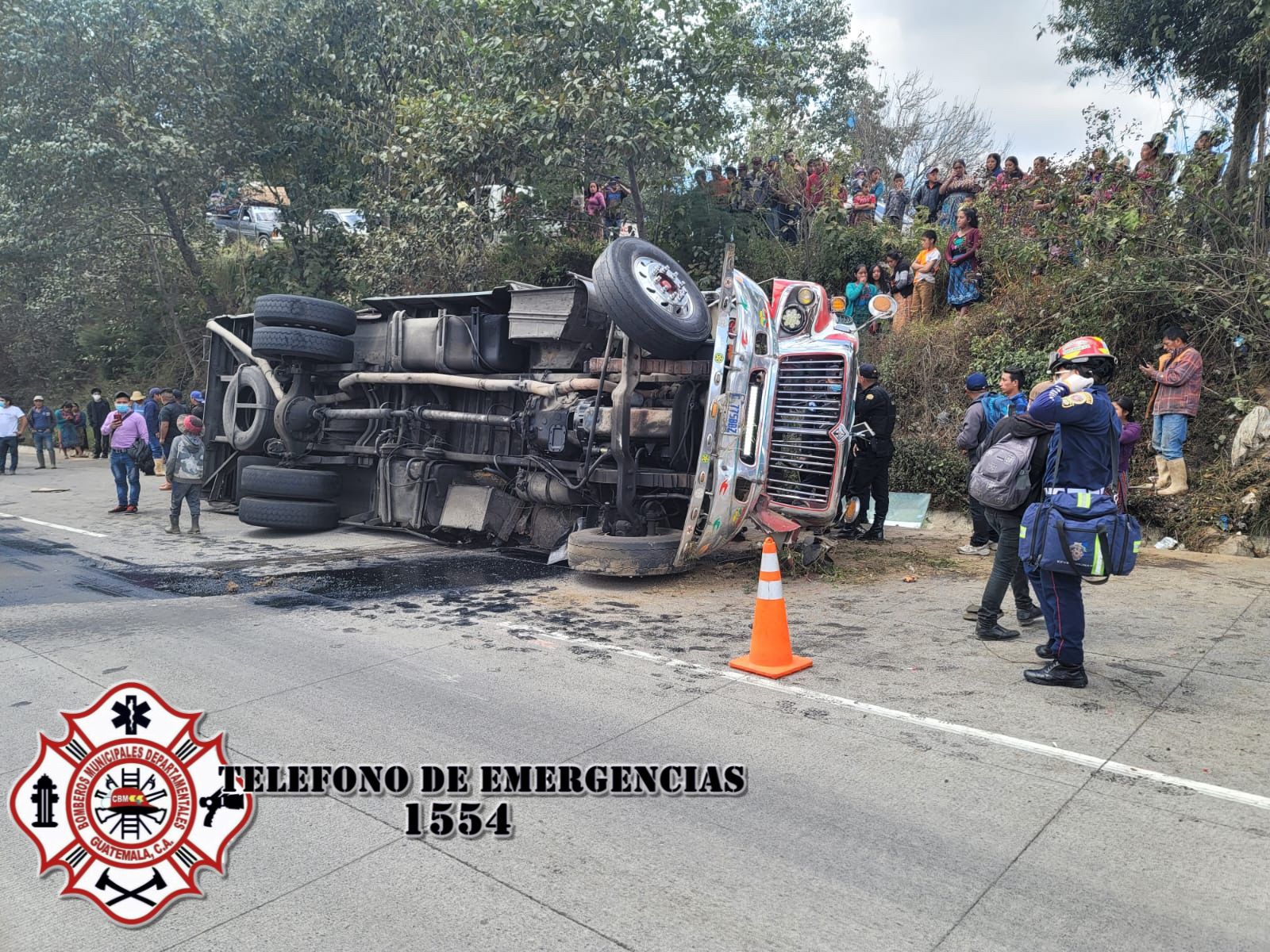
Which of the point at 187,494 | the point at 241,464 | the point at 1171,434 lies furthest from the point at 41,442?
the point at 1171,434

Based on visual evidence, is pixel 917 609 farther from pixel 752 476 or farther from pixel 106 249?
pixel 106 249

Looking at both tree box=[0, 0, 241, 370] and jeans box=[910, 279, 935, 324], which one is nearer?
jeans box=[910, 279, 935, 324]

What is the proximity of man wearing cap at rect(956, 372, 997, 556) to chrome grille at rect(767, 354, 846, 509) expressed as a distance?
125 cm

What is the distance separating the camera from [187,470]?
1025 cm

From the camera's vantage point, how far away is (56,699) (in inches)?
183

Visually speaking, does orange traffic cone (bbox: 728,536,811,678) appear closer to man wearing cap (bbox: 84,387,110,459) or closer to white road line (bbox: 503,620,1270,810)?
white road line (bbox: 503,620,1270,810)

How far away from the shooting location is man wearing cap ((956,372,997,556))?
25.7 ft

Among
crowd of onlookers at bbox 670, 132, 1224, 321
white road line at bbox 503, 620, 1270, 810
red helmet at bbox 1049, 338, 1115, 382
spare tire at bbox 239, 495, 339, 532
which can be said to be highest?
crowd of onlookers at bbox 670, 132, 1224, 321

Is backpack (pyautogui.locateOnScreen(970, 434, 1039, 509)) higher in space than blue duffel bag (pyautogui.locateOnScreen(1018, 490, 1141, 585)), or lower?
higher

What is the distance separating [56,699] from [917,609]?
5352 mm

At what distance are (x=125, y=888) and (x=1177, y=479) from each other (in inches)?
373

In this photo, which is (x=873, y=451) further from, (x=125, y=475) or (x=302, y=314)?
(x=125, y=475)

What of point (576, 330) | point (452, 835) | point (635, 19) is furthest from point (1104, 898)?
point (635, 19)

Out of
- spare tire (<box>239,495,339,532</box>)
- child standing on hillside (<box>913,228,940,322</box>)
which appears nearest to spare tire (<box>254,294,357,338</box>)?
spare tire (<box>239,495,339,532</box>)
